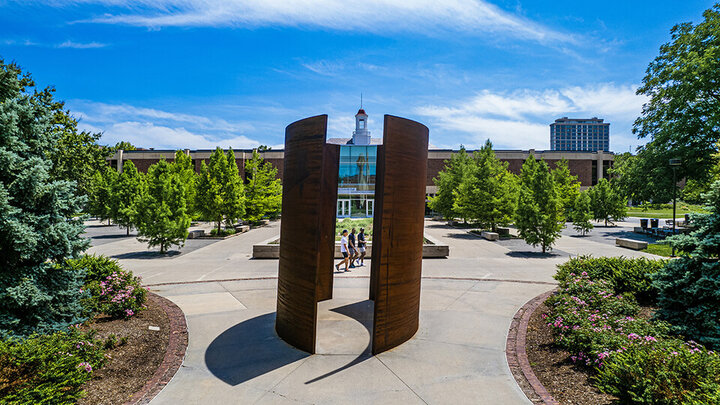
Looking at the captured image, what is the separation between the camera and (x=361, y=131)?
5644 centimetres

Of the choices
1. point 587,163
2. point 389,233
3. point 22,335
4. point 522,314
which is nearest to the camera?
point 22,335

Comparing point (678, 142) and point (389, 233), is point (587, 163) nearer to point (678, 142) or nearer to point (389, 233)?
point (678, 142)

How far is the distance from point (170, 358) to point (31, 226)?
3099 mm

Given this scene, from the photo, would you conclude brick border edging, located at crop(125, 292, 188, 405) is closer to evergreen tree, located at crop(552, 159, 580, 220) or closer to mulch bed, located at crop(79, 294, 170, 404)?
mulch bed, located at crop(79, 294, 170, 404)

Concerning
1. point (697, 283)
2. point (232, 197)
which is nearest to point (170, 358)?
point (697, 283)

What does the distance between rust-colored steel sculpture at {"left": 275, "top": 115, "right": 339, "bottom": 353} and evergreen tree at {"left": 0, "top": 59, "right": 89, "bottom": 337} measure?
11.8ft

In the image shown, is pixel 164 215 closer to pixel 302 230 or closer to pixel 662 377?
pixel 302 230

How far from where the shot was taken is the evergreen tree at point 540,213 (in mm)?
19109

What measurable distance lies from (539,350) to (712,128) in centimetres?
2880

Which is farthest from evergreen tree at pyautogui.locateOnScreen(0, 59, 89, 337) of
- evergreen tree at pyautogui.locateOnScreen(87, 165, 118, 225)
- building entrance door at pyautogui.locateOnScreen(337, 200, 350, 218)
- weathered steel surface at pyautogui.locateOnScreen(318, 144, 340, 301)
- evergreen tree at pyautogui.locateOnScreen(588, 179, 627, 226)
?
evergreen tree at pyautogui.locateOnScreen(588, 179, 627, 226)

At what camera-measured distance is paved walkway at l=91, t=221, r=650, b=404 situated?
205 inches

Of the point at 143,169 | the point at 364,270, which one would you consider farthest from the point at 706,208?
the point at 143,169

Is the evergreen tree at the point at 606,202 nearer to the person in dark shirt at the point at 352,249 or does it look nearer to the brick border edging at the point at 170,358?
the person in dark shirt at the point at 352,249

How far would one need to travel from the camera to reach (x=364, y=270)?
1423 centimetres
